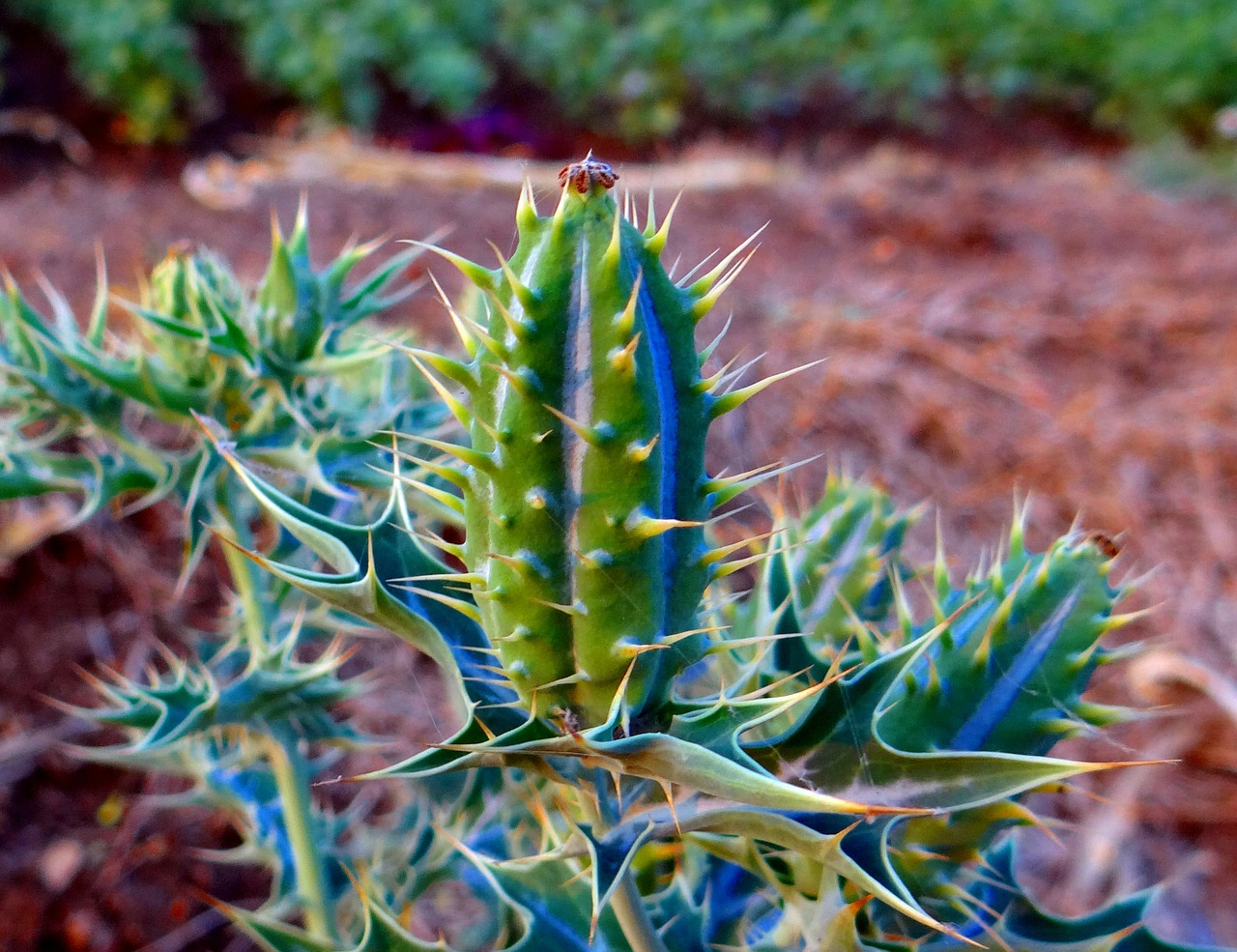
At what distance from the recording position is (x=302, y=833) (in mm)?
1188

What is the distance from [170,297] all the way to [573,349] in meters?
0.76

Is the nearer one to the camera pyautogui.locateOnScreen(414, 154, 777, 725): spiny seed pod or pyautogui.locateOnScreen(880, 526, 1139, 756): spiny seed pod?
pyautogui.locateOnScreen(414, 154, 777, 725): spiny seed pod

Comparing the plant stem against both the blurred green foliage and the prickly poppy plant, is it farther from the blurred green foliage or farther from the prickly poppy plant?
the blurred green foliage

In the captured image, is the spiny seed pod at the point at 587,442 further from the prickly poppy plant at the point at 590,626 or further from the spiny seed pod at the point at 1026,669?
the spiny seed pod at the point at 1026,669

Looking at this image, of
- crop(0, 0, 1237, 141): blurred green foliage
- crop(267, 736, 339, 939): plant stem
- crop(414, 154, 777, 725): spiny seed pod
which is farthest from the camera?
crop(0, 0, 1237, 141): blurred green foliage

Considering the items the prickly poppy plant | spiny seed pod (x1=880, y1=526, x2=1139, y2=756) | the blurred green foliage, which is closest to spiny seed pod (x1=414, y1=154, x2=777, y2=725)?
the prickly poppy plant

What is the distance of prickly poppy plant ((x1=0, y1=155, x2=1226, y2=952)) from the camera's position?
58 cm

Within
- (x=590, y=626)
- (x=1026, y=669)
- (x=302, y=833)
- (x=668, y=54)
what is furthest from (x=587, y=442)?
(x=668, y=54)

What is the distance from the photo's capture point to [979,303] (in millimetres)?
4062

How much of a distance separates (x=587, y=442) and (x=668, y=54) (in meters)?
8.68

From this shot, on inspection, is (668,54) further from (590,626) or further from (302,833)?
(590,626)

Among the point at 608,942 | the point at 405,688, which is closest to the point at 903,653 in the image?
the point at 608,942

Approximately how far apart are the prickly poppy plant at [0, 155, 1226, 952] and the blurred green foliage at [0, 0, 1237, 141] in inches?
276

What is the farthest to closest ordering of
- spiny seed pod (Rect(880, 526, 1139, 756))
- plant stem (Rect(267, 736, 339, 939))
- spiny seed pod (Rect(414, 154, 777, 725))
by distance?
plant stem (Rect(267, 736, 339, 939)) < spiny seed pod (Rect(880, 526, 1139, 756)) < spiny seed pod (Rect(414, 154, 777, 725))
